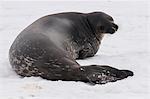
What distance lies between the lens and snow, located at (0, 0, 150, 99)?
16.4ft

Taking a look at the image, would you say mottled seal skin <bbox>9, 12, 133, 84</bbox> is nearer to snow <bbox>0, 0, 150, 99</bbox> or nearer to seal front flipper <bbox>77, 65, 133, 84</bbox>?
seal front flipper <bbox>77, 65, 133, 84</bbox>

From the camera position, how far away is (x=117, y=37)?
864cm

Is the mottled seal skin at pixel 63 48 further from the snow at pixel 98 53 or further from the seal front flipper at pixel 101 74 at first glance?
the snow at pixel 98 53

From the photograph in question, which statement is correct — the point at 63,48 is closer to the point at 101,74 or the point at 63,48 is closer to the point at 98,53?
the point at 101,74

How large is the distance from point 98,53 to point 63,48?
1167 mm

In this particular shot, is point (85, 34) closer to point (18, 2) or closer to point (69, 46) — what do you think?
point (69, 46)

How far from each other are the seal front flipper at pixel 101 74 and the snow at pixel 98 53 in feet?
0.32

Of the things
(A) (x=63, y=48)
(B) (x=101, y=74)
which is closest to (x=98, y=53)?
(A) (x=63, y=48)

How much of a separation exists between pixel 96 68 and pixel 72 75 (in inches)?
10.9

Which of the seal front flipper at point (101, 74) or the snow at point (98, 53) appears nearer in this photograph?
the snow at point (98, 53)

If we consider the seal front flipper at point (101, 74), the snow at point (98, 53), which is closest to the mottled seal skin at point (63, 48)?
the seal front flipper at point (101, 74)

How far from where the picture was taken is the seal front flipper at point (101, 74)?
212 inches

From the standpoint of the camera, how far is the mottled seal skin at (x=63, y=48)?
5.46m

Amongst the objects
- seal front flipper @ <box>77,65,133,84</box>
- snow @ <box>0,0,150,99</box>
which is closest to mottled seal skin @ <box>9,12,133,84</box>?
seal front flipper @ <box>77,65,133,84</box>
